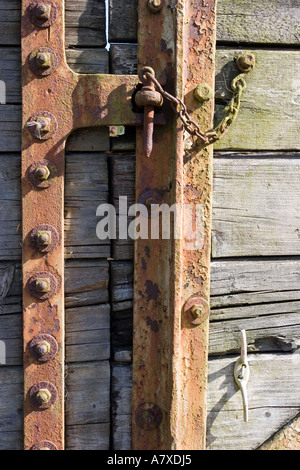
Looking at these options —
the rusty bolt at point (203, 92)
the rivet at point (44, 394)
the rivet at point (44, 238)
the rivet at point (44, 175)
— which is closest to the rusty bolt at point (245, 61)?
the rusty bolt at point (203, 92)

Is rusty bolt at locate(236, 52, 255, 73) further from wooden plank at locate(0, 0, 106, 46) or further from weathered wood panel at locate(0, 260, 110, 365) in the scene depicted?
weathered wood panel at locate(0, 260, 110, 365)

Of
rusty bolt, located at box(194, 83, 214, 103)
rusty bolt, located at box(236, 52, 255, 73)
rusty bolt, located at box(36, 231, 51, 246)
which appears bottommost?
rusty bolt, located at box(36, 231, 51, 246)

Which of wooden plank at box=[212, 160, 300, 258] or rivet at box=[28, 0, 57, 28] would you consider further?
wooden plank at box=[212, 160, 300, 258]

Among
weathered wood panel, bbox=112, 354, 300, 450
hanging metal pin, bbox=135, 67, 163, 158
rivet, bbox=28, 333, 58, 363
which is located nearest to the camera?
hanging metal pin, bbox=135, 67, 163, 158

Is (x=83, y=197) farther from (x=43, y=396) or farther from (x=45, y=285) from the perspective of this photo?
(x=43, y=396)

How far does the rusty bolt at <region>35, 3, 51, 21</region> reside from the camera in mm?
1113

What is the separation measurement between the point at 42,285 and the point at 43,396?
325 mm

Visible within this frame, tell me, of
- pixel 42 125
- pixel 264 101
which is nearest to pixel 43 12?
pixel 42 125

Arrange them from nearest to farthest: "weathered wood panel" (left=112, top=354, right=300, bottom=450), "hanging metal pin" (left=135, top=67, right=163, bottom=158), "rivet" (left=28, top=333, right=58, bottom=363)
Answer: "hanging metal pin" (left=135, top=67, right=163, bottom=158) → "rivet" (left=28, top=333, right=58, bottom=363) → "weathered wood panel" (left=112, top=354, right=300, bottom=450)

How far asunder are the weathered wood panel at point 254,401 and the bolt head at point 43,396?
50 cm

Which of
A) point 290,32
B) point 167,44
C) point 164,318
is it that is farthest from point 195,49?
point 164,318

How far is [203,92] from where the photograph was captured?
1174 millimetres

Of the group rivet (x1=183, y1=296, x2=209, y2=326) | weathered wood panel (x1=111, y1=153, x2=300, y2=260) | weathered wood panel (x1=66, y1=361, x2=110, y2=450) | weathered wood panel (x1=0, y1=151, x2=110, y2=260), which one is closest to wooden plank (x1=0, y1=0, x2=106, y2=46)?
weathered wood panel (x1=0, y1=151, x2=110, y2=260)

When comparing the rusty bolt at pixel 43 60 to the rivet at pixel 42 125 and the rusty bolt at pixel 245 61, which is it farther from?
the rusty bolt at pixel 245 61
